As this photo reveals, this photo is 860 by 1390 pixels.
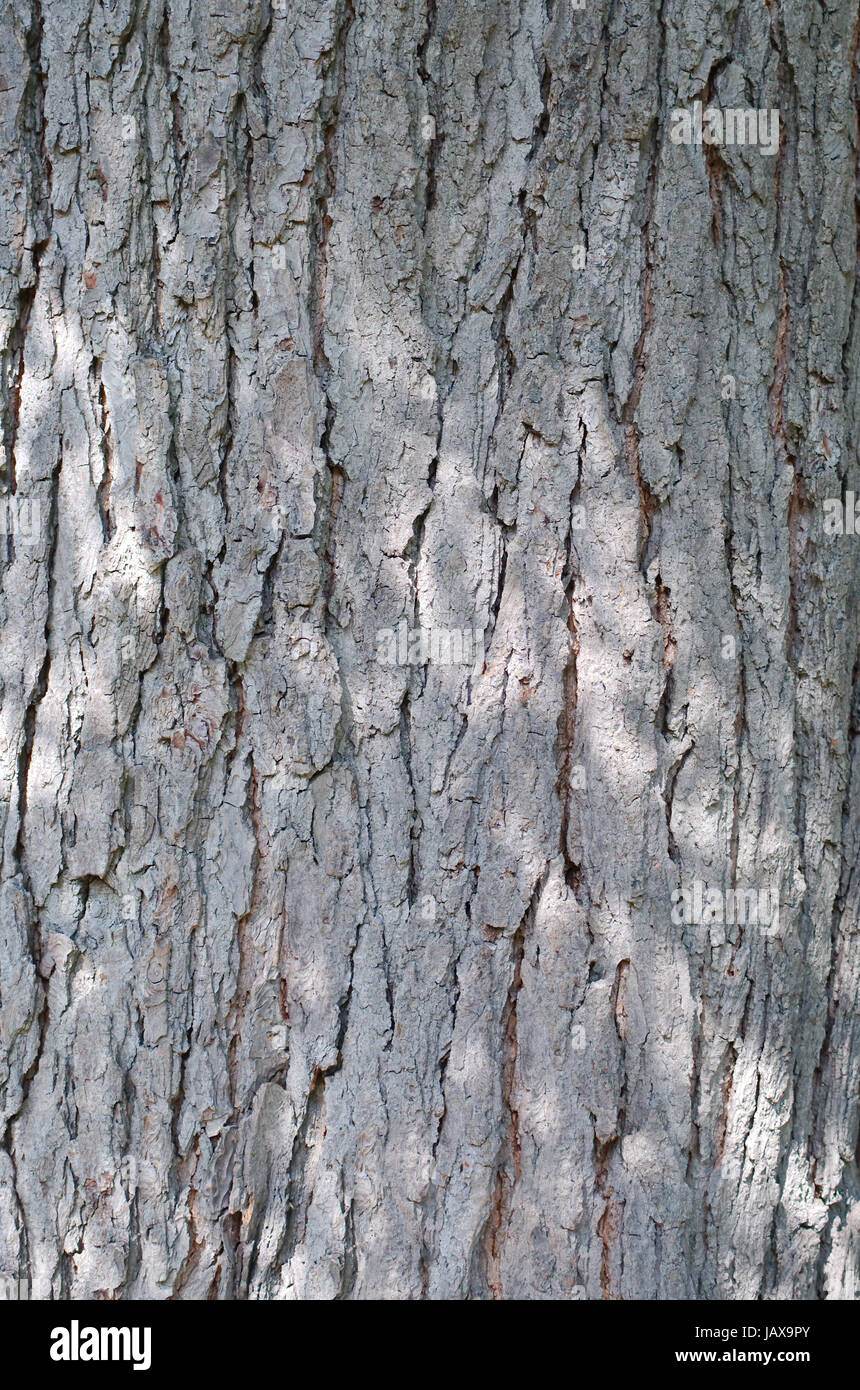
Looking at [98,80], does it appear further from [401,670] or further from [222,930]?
[222,930]

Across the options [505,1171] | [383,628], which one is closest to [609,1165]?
[505,1171]

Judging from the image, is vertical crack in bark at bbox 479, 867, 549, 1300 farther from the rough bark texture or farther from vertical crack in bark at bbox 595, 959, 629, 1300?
vertical crack in bark at bbox 595, 959, 629, 1300

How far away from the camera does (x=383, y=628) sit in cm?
161

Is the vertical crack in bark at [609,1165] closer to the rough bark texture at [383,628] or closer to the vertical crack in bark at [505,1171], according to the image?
the rough bark texture at [383,628]

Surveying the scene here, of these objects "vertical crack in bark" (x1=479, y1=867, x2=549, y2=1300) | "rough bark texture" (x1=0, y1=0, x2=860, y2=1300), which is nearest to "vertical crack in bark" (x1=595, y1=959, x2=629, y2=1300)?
"rough bark texture" (x1=0, y1=0, x2=860, y2=1300)

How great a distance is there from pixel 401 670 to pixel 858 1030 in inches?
44.9

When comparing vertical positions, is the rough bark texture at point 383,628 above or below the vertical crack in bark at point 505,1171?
above

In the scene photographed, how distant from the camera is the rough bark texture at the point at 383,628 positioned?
5.20ft

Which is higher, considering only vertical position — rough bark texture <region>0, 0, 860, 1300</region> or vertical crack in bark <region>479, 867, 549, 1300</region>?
rough bark texture <region>0, 0, 860, 1300</region>

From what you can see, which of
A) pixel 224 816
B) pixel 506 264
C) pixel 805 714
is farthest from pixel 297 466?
pixel 805 714

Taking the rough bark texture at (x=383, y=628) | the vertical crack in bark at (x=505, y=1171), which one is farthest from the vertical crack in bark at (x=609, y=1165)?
the vertical crack in bark at (x=505, y=1171)

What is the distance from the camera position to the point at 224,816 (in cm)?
162

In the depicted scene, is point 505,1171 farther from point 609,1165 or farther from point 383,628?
point 383,628

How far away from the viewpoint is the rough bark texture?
158cm
